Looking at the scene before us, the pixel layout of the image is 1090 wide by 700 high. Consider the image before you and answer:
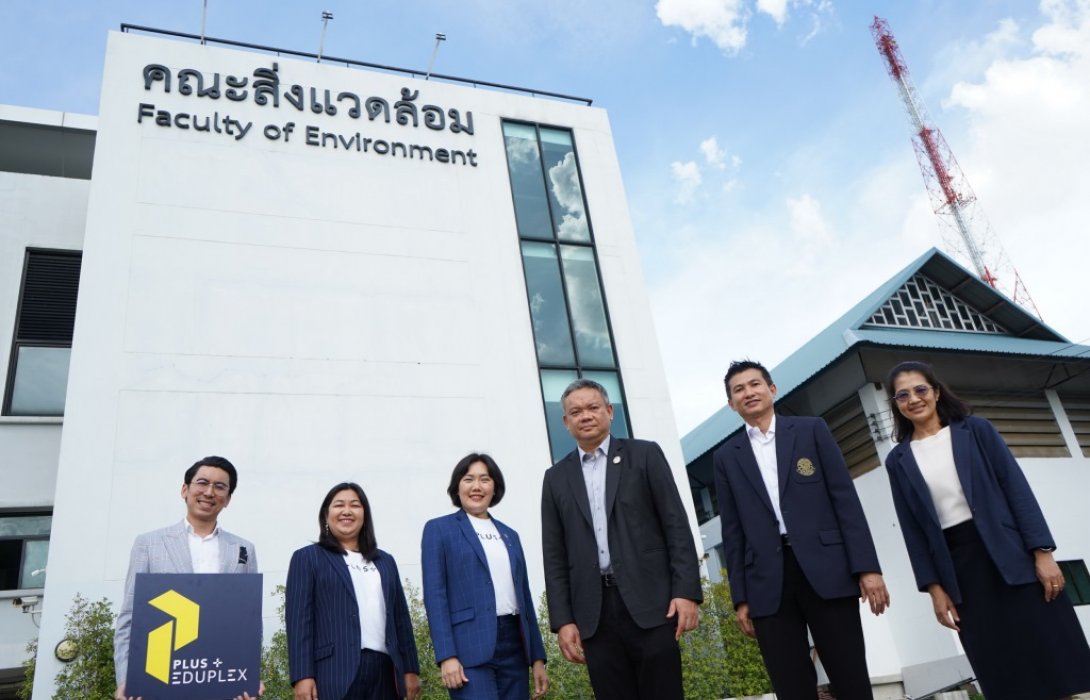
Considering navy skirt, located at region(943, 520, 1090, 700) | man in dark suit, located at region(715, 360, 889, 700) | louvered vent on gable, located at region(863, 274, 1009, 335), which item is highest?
louvered vent on gable, located at region(863, 274, 1009, 335)

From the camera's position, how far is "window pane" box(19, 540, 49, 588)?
380 inches

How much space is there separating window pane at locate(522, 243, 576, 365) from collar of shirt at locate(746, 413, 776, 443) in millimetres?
7124

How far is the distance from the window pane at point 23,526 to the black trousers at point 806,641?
9.67 m

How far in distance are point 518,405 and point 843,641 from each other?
7419 mm

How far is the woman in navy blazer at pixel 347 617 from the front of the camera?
371cm

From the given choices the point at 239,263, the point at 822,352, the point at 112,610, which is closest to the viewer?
the point at 112,610

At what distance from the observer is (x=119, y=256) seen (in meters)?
9.53

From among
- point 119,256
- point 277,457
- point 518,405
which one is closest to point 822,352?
point 518,405

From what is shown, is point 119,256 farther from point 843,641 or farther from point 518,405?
point 843,641

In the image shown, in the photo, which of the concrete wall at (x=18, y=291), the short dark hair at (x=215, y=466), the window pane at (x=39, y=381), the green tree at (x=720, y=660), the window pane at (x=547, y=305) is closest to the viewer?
the short dark hair at (x=215, y=466)

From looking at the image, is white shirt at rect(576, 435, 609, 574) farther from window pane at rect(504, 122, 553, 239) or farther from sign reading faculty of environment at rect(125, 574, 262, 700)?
window pane at rect(504, 122, 553, 239)

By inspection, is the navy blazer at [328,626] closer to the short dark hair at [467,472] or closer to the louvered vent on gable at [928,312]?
the short dark hair at [467,472]

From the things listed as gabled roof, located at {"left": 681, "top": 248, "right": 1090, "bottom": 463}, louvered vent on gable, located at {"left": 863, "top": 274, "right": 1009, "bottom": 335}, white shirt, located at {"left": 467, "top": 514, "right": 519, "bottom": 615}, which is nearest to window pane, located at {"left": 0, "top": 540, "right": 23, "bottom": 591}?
white shirt, located at {"left": 467, "top": 514, "right": 519, "bottom": 615}

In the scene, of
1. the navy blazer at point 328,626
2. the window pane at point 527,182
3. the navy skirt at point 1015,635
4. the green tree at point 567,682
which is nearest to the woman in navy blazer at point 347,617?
the navy blazer at point 328,626
